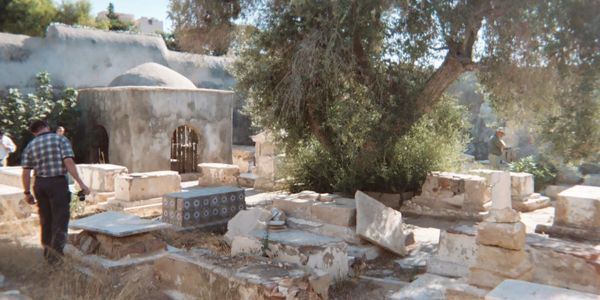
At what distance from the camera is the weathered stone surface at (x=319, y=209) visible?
6.63 m

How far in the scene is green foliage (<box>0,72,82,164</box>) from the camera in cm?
1398

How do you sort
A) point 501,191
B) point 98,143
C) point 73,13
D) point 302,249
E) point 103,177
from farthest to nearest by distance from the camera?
point 73,13 → point 98,143 → point 103,177 → point 302,249 → point 501,191

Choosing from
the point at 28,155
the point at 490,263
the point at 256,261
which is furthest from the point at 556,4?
the point at 28,155

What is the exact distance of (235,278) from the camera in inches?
164

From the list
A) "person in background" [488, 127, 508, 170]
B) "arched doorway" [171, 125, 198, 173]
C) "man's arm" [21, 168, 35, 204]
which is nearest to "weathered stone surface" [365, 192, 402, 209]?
"person in background" [488, 127, 508, 170]

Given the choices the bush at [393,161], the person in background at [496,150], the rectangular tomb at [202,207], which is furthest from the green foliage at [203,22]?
the person in background at [496,150]

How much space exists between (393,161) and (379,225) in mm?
3462

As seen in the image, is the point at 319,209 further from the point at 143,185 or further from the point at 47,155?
the point at 143,185

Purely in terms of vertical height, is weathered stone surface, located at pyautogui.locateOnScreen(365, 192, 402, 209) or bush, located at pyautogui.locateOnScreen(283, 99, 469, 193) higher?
bush, located at pyautogui.locateOnScreen(283, 99, 469, 193)

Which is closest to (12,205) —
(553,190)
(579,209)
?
(579,209)

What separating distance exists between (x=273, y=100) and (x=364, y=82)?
1586mm

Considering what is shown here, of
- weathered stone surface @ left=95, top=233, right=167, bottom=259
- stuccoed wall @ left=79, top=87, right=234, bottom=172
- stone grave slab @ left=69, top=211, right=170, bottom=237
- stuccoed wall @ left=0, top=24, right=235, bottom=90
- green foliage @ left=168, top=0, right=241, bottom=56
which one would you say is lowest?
weathered stone surface @ left=95, top=233, right=167, bottom=259

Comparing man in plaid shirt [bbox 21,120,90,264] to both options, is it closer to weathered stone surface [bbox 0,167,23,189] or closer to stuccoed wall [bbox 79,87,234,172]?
weathered stone surface [bbox 0,167,23,189]

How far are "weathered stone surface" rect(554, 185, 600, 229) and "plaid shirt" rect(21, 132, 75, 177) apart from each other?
6295mm
